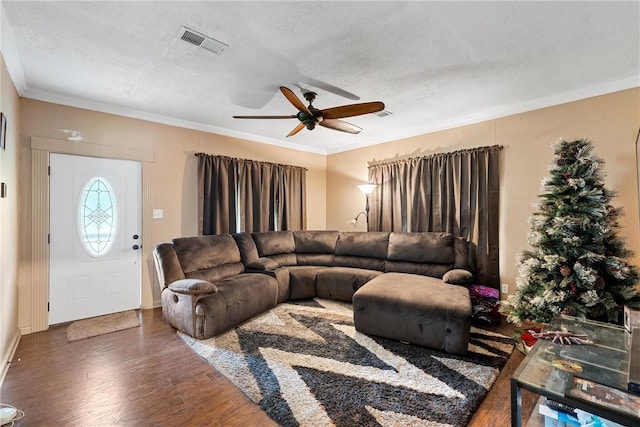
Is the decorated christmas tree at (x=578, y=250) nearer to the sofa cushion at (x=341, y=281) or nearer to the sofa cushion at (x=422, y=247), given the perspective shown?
the sofa cushion at (x=422, y=247)

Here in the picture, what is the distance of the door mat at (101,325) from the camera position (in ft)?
9.72

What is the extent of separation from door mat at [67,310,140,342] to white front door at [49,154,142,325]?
132 millimetres

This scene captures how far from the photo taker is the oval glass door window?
3416 millimetres

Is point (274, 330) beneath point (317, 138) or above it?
beneath

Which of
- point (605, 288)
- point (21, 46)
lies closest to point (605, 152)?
point (605, 288)

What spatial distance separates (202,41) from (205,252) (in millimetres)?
2427

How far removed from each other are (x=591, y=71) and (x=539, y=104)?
2.23 feet

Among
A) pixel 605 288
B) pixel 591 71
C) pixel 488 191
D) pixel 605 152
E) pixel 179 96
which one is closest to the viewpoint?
pixel 605 288

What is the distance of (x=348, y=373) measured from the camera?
7.28 ft

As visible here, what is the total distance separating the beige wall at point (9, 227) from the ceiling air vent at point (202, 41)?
4.93ft

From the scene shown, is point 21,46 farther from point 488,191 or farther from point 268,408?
point 488,191

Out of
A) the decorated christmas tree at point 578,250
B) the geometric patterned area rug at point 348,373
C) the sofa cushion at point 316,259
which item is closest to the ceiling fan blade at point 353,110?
the decorated christmas tree at point 578,250

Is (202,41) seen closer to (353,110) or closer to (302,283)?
(353,110)

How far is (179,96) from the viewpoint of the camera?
322cm
